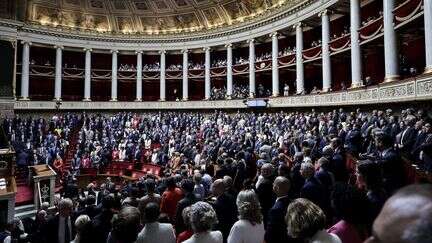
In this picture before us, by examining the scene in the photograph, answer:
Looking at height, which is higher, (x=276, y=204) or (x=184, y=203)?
(x=276, y=204)

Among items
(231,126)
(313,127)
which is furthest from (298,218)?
(231,126)

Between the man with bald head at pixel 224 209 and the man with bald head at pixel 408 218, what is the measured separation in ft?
11.4

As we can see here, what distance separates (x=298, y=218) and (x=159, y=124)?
2267cm

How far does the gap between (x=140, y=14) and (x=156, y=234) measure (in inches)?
1380

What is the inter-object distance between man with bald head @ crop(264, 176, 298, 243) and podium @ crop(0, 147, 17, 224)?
11.0 metres

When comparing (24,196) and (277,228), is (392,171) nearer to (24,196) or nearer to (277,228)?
(277,228)

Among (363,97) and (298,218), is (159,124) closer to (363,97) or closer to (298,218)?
(363,97)

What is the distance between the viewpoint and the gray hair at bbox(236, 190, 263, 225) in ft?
11.2

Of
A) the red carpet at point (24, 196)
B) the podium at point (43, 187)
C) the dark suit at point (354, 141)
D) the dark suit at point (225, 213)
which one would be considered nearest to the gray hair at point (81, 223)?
the dark suit at point (225, 213)

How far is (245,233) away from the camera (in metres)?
3.28

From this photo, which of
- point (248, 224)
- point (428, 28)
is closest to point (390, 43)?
point (428, 28)

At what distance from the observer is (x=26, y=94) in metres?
30.3

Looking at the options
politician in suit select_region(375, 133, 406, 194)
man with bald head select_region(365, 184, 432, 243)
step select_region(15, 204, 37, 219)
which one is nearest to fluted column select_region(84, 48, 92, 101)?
step select_region(15, 204, 37, 219)

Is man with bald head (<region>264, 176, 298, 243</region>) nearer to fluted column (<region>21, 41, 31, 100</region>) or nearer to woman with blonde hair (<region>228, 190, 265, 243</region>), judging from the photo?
woman with blonde hair (<region>228, 190, 265, 243</region>)
